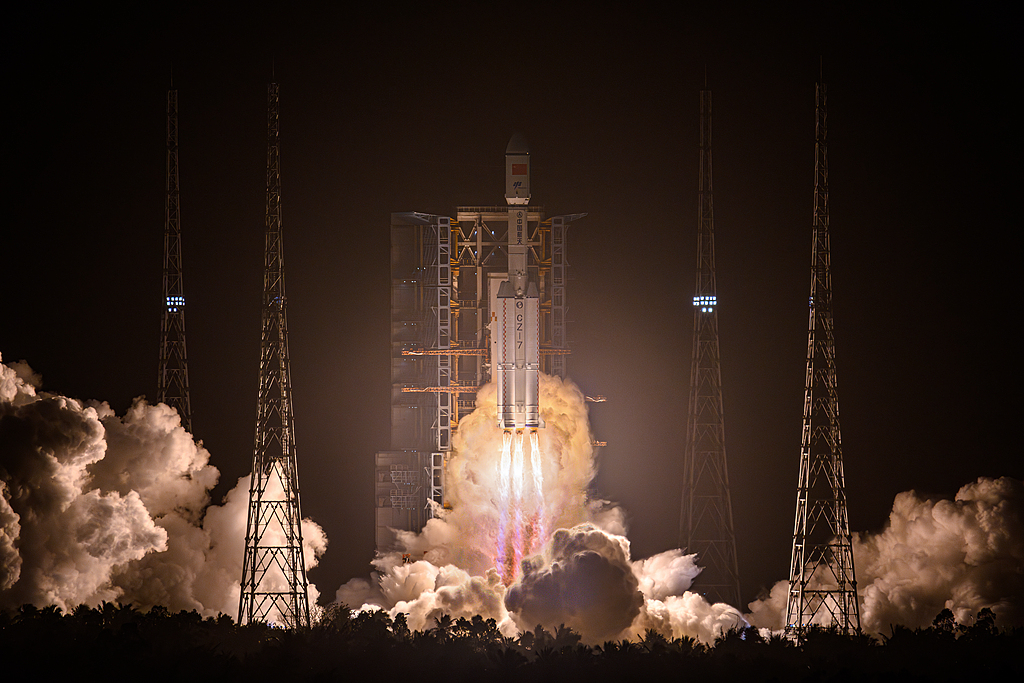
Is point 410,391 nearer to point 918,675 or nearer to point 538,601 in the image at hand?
point 538,601

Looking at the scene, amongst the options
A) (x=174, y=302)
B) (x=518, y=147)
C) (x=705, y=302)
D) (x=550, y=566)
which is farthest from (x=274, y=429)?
(x=705, y=302)

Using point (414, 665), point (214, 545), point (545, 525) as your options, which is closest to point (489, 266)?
point (545, 525)

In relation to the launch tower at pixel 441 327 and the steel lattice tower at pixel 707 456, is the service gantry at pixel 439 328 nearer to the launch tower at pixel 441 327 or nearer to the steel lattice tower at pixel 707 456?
the launch tower at pixel 441 327

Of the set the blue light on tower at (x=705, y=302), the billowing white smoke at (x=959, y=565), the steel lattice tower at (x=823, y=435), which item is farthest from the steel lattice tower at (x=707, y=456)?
the billowing white smoke at (x=959, y=565)

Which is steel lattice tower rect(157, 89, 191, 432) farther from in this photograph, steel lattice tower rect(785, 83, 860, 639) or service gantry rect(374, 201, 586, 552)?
steel lattice tower rect(785, 83, 860, 639)

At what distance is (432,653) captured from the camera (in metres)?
28.2

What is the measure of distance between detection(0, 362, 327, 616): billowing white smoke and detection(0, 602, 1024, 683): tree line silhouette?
5.55 ft

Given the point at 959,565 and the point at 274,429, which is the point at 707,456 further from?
the point at 274,429

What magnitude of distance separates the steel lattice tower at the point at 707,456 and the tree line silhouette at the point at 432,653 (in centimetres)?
666

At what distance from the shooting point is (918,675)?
2697 cm

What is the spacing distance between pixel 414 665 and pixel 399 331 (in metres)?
14.4

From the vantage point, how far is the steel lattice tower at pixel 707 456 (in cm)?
3694

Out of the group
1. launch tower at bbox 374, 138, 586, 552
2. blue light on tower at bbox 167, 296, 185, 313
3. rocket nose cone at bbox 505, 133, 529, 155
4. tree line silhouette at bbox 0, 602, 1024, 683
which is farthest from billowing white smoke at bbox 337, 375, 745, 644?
blue light on tower at bbox 167, 296, 185, 313

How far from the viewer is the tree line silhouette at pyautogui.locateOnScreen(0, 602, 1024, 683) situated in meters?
26.1
